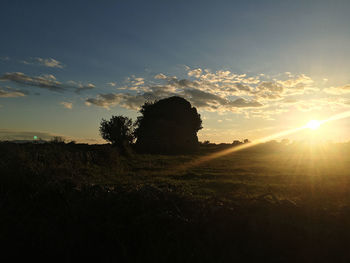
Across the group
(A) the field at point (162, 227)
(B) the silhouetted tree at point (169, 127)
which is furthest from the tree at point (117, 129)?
(A) the field at point (162, 227)

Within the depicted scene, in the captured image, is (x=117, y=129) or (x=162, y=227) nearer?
(x=162, y=227)

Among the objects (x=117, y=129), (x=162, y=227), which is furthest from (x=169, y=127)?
(x=162, y=227)

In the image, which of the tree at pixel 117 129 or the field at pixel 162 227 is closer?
the field at pixel 162 227

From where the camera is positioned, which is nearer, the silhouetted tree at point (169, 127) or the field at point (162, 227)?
the field at point (162, 227)

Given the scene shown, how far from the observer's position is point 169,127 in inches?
1485

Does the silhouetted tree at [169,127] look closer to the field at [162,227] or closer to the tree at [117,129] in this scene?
the tree at [117,129]

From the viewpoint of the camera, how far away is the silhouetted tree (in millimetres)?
36344

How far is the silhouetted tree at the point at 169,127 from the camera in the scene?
36.3 meters

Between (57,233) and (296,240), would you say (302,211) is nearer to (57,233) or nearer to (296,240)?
(296,240)

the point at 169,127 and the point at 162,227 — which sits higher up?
the point at 169,127

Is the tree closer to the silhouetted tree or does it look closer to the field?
the silhouetted tree

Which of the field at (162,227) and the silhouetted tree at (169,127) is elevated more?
the silhouetted tree at (169,127)

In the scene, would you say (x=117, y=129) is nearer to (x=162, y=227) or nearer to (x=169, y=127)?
(x=169, y=127)

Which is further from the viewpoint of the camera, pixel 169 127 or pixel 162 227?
pixel 169 127
